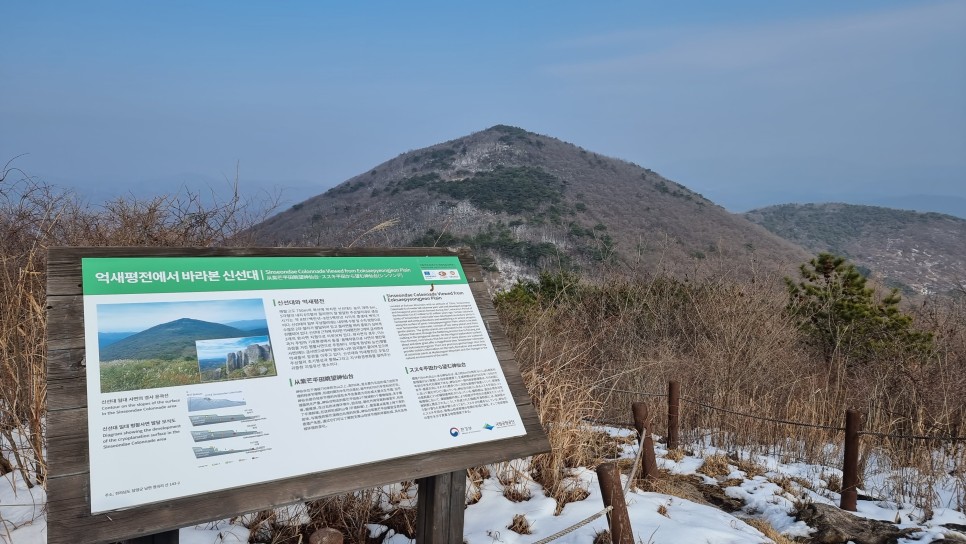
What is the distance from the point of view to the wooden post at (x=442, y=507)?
3.00 meters

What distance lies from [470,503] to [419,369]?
1568mm

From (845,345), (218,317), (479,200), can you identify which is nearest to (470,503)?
(218,317)

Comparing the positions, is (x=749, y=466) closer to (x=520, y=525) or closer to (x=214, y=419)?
(x=520, y=525)

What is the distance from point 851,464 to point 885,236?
7252 centimetres

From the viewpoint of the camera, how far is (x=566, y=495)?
414cm

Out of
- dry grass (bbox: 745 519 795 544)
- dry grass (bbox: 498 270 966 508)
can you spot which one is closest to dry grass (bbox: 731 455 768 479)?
dry grass (bbox: 498 270 966 508)

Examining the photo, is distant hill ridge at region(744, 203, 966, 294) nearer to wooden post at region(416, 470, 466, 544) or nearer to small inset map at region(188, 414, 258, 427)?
wooden post at region(416, 470, 466, 544)

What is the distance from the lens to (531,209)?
49719 mm

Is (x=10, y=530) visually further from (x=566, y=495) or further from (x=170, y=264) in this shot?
(x=566, y=495)

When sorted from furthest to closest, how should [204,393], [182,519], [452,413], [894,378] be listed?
1. [894,378]
2. [452,413]
3. [204,393]
4. [182,519]

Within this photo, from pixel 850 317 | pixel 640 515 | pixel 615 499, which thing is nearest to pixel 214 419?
pixel 615 499

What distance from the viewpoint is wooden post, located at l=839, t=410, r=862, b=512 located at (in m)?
4.77

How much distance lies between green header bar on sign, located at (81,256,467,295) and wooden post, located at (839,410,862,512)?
3.37 metres

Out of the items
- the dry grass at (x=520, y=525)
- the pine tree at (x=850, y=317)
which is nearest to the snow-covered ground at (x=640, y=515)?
the dry grass at (x=520, y=525)
